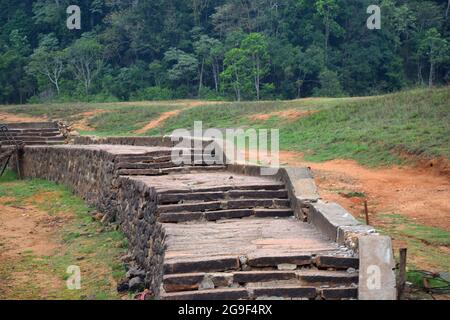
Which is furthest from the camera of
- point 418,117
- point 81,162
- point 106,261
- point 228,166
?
point 418,117

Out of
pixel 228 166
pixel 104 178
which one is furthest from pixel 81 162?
pixel 228 166

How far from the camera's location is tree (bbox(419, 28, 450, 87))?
108 feet

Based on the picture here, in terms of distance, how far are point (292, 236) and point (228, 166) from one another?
4072 mm

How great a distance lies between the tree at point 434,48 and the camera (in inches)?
1297

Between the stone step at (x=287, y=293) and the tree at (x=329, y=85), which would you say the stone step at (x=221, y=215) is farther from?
the tree at (x=329, y=85)

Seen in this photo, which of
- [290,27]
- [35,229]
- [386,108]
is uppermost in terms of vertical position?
[290,27]

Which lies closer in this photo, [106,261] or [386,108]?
[106,261]

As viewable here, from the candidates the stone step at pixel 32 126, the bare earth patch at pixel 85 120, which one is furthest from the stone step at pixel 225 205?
the bare earth patch at pixel 85 120

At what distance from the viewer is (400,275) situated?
242 inches

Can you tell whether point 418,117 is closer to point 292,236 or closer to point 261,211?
point 261,211

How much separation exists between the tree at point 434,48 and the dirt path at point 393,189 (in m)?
21.3

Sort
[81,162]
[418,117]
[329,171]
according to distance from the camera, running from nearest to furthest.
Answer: [329,171], [81,162], [418,117]

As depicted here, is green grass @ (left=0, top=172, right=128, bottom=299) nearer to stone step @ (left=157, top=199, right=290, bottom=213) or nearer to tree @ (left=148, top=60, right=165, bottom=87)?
stone step @ (left=157, top=199, right=290, bottom=213)

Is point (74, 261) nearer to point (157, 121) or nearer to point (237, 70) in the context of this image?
point (157, 121)
